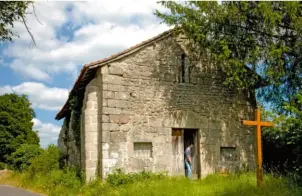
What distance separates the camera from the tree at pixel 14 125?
101 ft

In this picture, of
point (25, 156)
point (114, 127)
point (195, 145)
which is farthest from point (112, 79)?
point (25, 156)

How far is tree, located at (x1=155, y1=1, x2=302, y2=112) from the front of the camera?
46.1ft

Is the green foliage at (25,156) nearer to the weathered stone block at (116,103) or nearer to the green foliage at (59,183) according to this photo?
the green foliage at (59,183)

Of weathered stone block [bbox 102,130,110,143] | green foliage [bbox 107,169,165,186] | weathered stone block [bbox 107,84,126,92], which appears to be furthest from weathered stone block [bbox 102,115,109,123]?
green foliage [bbox 107,169,165,186]

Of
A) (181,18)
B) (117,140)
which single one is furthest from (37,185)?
(181,18)

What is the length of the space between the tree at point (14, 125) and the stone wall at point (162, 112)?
1895cm

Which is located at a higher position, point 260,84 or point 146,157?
point 260,84

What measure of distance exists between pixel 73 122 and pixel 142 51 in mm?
4077

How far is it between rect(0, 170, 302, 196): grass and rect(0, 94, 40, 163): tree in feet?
48.9

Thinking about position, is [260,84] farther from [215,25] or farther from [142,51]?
[142,51]

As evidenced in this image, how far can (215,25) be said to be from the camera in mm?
14633

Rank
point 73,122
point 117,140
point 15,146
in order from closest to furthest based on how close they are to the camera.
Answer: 1. point 117,140
2. point 73,122
3. point 15,146

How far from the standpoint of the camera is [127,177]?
1331 cm

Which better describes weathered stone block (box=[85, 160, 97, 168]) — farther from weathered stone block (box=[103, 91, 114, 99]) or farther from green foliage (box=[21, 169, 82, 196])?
weathered stone block (box=[103, 91, 114, 99])
